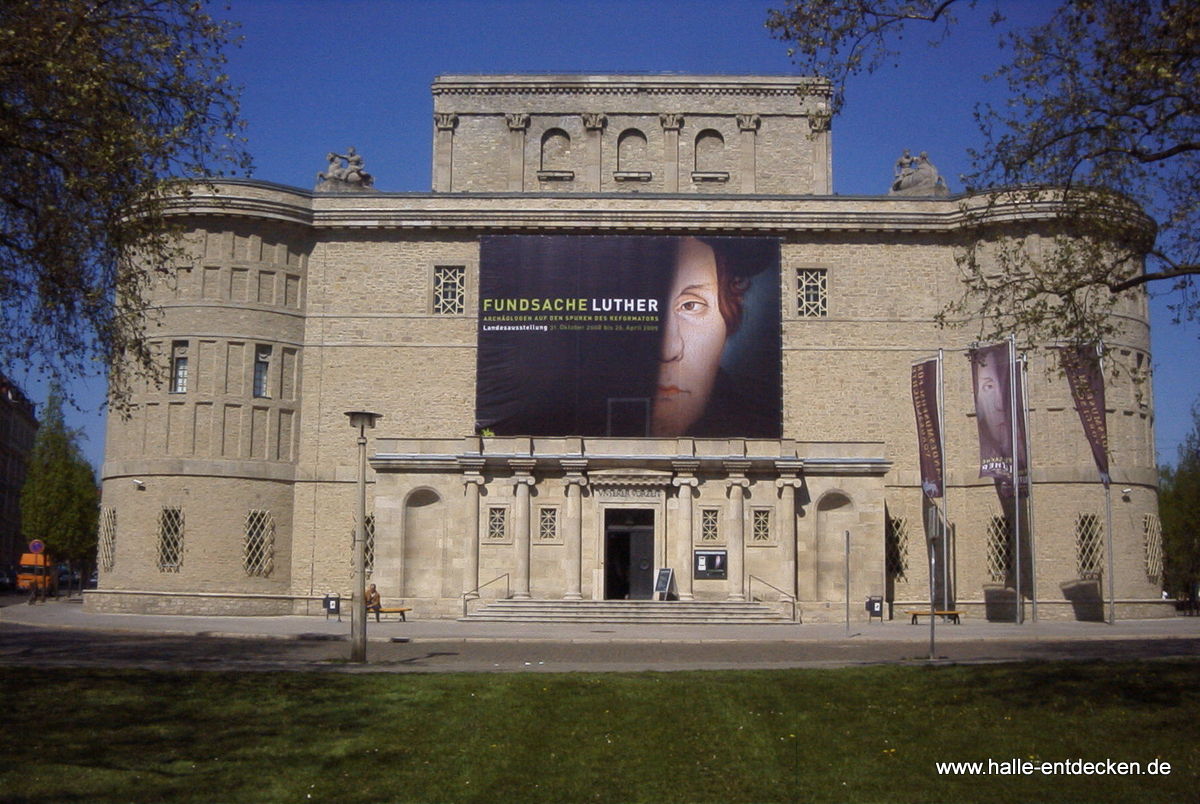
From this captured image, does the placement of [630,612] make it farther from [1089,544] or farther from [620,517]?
[1089,544]

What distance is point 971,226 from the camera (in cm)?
2117

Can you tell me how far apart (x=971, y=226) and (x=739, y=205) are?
28212 mm

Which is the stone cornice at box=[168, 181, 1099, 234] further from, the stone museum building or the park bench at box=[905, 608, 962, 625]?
the park bench at box=[905, 608, 962, 625]

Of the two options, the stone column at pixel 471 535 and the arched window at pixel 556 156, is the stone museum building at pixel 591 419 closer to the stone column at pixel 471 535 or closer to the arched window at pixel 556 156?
the stone column at pixel 471 535

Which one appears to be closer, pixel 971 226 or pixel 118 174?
pixel 118 174

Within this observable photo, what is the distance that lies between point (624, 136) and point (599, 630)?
24.7 m

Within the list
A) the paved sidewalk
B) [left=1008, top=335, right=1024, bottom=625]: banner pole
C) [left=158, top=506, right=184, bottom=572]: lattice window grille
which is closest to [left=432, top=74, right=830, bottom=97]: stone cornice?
[left=1008, top=335, right=1024, bottom=625]: banner pole

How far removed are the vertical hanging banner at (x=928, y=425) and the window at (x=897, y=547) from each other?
307cm

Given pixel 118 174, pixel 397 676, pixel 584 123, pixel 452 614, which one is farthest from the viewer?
pixel 584 123

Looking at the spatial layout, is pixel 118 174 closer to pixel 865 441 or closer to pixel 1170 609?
pixel 865 441

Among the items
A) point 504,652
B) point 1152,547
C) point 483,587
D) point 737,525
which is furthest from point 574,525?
point 1152,547

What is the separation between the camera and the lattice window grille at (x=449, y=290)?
49.1m

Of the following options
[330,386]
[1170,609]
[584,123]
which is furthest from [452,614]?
[1170,609]

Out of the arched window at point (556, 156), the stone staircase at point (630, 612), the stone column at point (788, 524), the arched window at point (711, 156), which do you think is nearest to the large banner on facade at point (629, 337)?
the stone column at point (788, 524)
